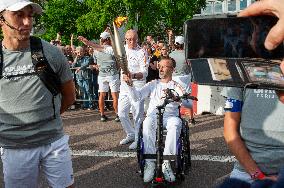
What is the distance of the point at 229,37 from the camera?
1.27 meters

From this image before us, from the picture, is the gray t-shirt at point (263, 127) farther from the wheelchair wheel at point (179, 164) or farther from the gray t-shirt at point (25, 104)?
the wheelchair wheel at point (179, 164)

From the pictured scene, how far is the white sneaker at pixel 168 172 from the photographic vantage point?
5.47 m

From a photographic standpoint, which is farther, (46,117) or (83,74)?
(83,74)

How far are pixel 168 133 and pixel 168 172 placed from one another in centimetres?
46

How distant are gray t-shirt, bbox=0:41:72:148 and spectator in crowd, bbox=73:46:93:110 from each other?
892 centimetres

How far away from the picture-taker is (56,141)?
3393 millimetres

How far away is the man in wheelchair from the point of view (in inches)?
220

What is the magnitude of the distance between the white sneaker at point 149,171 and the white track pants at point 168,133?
0.45 feet

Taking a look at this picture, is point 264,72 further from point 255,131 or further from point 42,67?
point 42,67

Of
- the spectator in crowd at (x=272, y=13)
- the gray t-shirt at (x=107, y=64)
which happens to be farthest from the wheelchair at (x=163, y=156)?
the gray t-shirt at (x=107, y=64)

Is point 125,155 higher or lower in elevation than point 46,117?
lower

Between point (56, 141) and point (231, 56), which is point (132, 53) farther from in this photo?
point (231, 56)

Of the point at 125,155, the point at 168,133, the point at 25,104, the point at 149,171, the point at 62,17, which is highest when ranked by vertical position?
the point at 62,17

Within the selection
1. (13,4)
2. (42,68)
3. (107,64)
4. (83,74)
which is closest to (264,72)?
(42,68)
